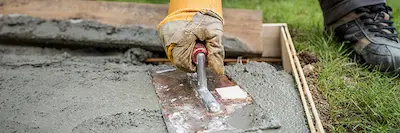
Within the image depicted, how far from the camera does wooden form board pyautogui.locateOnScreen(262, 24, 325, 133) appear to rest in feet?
5.17

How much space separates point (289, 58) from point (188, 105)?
0.73 m

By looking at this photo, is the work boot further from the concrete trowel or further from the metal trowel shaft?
the metal trowel shaft

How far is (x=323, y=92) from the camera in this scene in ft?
6.06

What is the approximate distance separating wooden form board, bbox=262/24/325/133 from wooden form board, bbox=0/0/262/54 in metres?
0.12

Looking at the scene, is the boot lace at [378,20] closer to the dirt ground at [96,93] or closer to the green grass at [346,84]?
the green grass at [346,84]

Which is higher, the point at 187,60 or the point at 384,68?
the point at 187,60

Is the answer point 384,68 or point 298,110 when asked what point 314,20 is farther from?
point 298,110

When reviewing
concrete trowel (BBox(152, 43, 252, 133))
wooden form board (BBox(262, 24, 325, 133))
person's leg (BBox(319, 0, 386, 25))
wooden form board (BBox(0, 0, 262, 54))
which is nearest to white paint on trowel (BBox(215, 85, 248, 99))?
concrete trowel (BBox(152, 43, 252, 133))

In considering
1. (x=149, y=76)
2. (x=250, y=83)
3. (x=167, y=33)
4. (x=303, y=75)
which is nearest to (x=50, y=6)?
(x=149, y=76)

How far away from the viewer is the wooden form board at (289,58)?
5.17 feet

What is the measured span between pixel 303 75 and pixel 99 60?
3.55ft

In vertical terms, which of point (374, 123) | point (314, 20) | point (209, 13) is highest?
point (209, 13)

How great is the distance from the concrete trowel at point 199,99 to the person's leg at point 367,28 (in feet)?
2.51

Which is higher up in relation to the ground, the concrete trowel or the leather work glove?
the leather work glove
